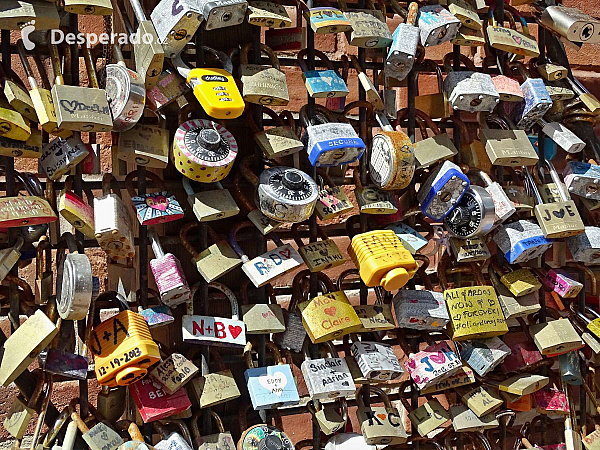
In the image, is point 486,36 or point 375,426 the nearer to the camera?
point 375,426

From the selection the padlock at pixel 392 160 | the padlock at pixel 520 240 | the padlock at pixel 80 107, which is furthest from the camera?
the padlock at pixel 520 240

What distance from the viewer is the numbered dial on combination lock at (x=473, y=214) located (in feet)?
4.34

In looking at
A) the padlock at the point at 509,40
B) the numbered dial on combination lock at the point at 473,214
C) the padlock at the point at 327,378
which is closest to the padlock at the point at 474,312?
the numbered dial on combination lock at the point at 473,214

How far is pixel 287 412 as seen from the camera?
1363 millimetres

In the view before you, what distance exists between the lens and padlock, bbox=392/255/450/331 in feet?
4.32

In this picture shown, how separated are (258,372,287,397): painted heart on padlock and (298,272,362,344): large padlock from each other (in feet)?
0.27

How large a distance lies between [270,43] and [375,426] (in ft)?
2.36

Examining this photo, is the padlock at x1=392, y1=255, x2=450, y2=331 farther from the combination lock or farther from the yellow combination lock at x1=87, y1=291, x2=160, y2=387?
the yellow combination lock at x1=87, y1=291, x2=160, y2=387

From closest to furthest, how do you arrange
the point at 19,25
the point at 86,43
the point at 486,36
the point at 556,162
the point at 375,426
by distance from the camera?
the point at 19,25, the point at 86,43, the point at 375,426, the point at 486,36, the point at 556,162

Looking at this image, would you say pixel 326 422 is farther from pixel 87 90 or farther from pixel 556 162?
pixel 556 162

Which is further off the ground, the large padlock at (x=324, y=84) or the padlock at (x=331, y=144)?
the large padlock at (x=324, y=84)

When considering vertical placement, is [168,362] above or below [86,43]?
below

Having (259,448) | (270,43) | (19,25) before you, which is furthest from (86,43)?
(259,448)

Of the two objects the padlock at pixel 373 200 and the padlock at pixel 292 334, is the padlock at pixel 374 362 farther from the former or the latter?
the padlock at pixel 373 200
